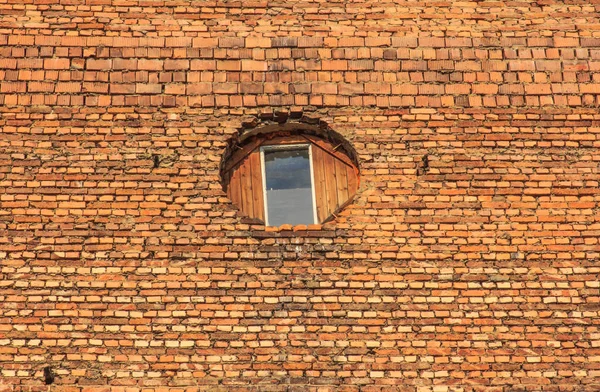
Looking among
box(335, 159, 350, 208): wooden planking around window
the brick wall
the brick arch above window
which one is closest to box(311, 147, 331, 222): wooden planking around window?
the brick arch above window

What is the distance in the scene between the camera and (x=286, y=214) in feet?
32.7

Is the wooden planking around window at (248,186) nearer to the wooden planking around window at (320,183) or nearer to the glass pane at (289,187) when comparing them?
the glass pane at (289,187)

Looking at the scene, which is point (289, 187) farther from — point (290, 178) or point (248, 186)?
point (248, 186)

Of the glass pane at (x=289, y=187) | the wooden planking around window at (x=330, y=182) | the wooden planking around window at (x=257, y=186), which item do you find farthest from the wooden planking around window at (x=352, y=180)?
the wooden planking around window at (x=257, y=186)

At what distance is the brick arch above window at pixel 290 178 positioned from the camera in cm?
994

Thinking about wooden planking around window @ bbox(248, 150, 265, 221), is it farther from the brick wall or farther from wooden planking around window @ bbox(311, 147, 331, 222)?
wooden planking around window @ bbox(311, 147, 331, 222)

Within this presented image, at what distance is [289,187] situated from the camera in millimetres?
10047

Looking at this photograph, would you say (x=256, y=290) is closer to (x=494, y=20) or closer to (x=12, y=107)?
(x=12, y=107)

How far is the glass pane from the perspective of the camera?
9953mm

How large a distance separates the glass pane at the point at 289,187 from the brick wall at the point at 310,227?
0.36 m

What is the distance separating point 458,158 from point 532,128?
755mm

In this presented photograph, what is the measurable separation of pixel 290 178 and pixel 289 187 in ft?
0.31

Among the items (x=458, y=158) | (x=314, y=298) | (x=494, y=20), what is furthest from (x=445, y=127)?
(x=314, y=298)

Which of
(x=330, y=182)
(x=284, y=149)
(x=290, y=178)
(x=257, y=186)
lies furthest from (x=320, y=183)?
(x=257, y=186)
